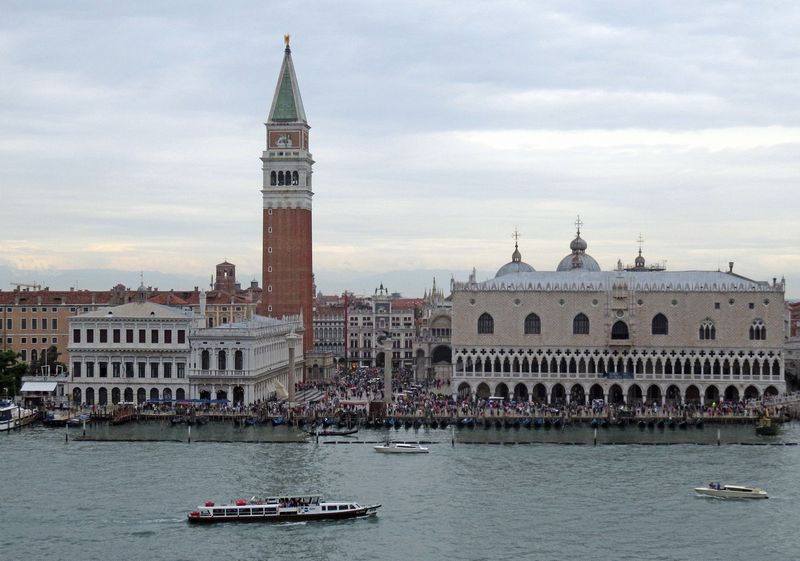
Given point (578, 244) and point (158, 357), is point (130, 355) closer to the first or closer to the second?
point (158, 357)

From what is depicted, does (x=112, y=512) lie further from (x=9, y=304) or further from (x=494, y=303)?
(x=9, y=304)

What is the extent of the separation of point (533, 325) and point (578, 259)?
11597mm

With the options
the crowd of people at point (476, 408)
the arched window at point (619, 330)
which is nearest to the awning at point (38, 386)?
the crowd of people at point (476, 408)

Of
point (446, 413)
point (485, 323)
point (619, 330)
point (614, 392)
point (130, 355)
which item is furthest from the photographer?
point (485, 323)

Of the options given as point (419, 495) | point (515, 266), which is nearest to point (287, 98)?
point (515, 266)

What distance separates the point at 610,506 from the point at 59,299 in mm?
52167

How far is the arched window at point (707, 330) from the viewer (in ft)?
231

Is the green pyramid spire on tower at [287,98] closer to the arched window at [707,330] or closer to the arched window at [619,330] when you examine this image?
the arched window at [619,330]

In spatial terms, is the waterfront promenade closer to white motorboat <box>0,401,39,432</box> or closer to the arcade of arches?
the arcade of arches

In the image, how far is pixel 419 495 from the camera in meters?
43.9

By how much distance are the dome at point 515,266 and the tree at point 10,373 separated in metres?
33.7

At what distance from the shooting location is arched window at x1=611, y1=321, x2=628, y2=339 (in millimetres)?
71188

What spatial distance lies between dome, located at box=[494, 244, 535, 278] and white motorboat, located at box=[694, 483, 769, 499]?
44.5 metres

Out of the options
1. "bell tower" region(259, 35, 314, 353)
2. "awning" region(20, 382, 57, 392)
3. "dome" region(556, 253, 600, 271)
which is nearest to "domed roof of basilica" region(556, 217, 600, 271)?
"dome" region(556, 253, 600, 271)
